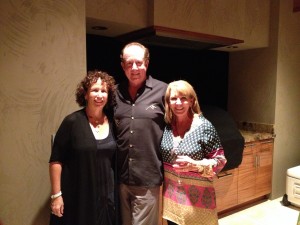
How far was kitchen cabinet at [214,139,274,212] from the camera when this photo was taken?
8.24 feet

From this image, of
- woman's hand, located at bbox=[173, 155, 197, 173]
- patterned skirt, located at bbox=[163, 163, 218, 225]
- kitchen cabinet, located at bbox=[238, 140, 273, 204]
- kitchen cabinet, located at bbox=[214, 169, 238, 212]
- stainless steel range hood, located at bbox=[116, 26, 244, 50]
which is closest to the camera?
woman's hand, located at bbox=[173, 155, 197, 173]

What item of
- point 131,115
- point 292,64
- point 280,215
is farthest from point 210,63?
point 131,115

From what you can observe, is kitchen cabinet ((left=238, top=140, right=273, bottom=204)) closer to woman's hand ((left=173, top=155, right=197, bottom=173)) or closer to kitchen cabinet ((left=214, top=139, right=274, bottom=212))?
kitchen cabinet ((left=214, top=139, right=274, bottom=212))

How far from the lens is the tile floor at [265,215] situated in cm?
251

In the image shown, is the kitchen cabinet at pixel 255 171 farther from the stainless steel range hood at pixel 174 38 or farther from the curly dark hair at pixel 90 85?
the curly dark hair at pixel 90 85

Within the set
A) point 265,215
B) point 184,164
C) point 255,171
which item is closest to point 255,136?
point 255,171

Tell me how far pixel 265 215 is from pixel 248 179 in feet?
1.15

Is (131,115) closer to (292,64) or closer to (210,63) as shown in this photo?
(210,63)

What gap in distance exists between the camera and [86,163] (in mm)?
1312

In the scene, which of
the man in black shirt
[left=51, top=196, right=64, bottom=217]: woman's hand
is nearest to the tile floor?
the man in black shirt

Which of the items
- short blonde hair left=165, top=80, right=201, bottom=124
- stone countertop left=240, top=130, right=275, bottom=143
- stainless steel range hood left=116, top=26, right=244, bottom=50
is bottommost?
stone countertop left=240, top=130, right=275, bottom=143

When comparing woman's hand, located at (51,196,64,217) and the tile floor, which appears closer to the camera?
woman's hand, located at (51,196,64,217)

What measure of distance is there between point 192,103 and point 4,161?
3.06ft

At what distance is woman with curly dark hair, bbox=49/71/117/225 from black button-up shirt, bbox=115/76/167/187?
6 centimetres
